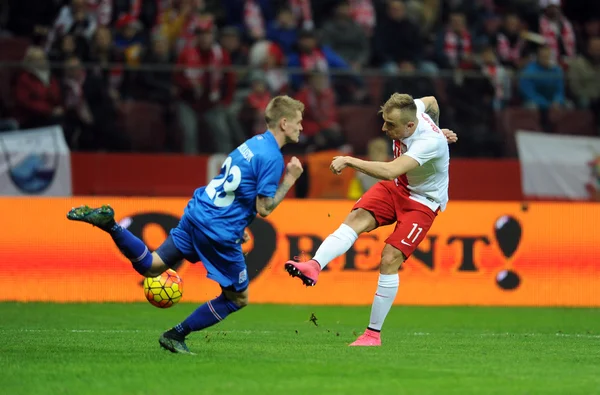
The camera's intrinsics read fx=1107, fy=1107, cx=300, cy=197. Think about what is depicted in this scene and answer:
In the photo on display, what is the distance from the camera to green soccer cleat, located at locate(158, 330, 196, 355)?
849 centimetres

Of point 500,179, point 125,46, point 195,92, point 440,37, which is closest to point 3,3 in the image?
point 125,46

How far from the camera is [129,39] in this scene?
1856 cm

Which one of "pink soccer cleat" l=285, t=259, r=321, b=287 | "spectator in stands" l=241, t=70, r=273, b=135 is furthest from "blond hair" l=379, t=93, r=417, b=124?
"spectator in stands" l=241, t=70, r=273, b=135

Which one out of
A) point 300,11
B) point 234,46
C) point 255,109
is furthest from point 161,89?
point 300,11

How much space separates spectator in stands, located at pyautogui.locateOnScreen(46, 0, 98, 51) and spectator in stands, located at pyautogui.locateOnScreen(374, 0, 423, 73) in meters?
5.12

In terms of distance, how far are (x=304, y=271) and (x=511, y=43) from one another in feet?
42.4

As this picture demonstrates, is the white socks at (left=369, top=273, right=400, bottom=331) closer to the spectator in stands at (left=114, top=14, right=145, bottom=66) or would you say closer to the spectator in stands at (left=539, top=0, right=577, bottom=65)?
the spectator in stands at (left=114, top=14, right=145, bottom=66)

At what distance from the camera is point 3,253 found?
1495cm

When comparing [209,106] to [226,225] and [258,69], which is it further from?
[226,225]

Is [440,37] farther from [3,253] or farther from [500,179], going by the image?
[3,253]

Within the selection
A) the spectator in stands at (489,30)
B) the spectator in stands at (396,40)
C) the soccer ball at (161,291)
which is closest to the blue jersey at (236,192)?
the soccer ball at (161,291)

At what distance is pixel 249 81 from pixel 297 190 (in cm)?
185

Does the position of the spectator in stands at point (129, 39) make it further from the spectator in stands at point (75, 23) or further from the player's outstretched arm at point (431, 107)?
the player's outstretched arm at point (431, 107)

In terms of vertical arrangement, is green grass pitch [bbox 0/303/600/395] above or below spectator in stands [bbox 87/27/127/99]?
below
